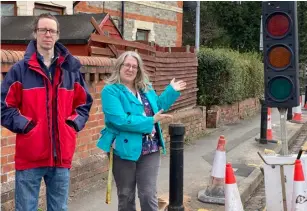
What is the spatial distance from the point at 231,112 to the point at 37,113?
11.1m

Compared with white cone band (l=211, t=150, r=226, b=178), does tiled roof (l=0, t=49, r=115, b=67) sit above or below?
above

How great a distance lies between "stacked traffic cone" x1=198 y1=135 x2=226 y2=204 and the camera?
17.4ft

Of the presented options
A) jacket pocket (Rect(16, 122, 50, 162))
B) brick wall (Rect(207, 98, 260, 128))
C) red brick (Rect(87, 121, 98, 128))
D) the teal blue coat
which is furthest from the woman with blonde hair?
brick wall (Rect(207, 98, 260, 128))

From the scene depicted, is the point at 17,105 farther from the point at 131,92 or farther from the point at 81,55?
the point at 81,55

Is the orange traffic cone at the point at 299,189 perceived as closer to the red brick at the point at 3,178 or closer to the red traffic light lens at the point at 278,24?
the red traffic light lens at the point at 278,24

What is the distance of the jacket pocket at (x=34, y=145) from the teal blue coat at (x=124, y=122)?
2.21 feet

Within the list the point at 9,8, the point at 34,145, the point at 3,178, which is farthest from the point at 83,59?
the point at 9,8

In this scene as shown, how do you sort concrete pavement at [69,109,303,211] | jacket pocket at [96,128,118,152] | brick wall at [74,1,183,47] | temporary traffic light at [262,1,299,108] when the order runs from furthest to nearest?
brick wall at [74,1,183,47]
concrete pavement at [69,109,303,211]
temporary traffic light at [262,1,299,108]
jacket pocket at [96,128,118,152]

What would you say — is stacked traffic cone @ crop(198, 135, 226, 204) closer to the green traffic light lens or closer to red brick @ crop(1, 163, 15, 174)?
the green traffic light lens

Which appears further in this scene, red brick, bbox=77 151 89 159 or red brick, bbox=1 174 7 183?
red brick, bbox=77 151 89 159

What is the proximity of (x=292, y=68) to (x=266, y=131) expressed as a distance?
5479 millimetres

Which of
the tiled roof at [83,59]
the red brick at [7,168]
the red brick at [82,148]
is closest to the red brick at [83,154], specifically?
the red brick at [82,148]

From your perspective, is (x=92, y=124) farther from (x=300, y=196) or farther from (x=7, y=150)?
(x=300, y=196)

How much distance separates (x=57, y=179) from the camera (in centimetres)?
330
